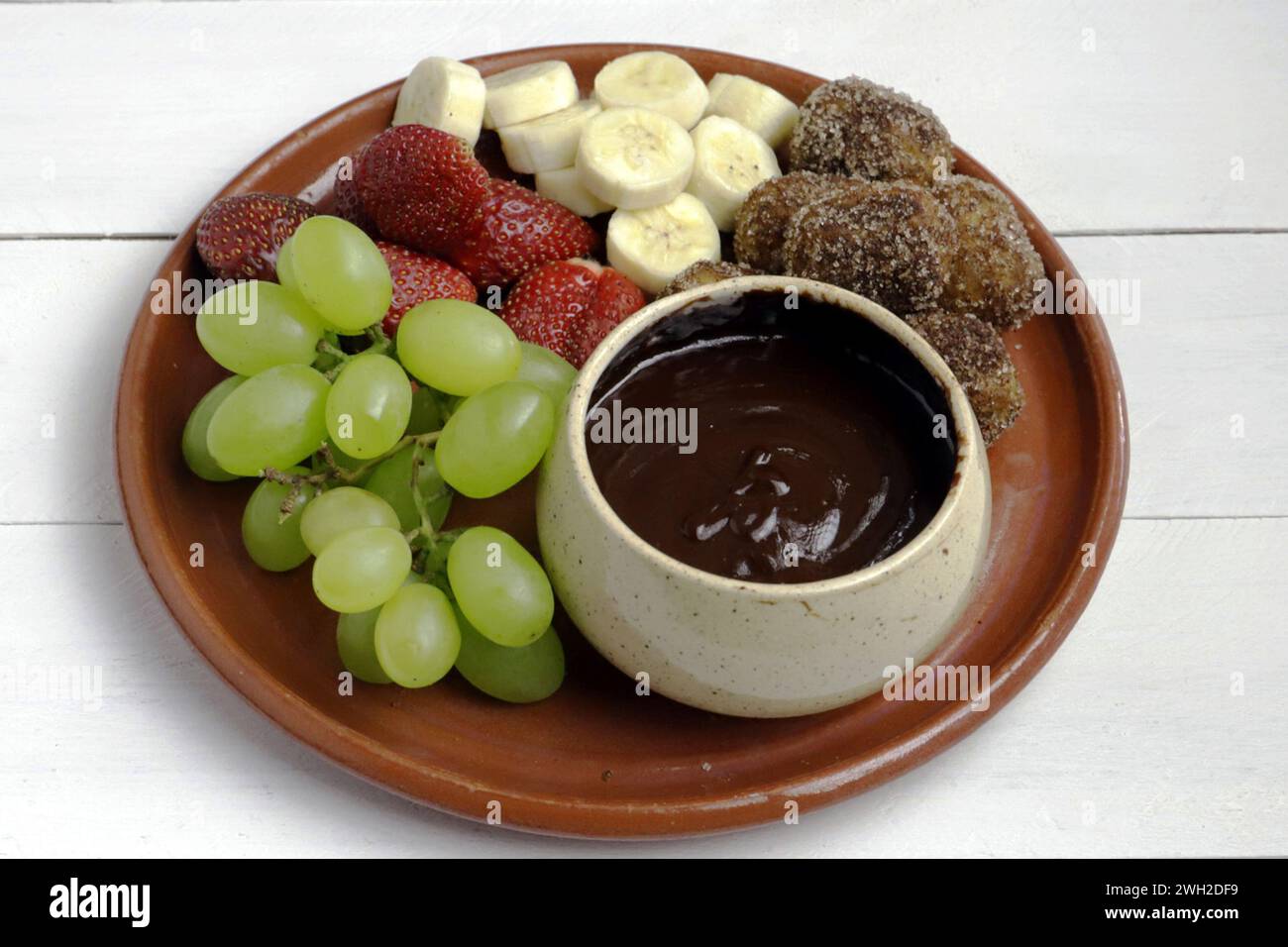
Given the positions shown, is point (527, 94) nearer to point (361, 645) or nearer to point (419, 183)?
point (419, 183)

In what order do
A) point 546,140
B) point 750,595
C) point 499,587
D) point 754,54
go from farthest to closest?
point 754,54 < point 546,140 < point 499,587 < point 750,595

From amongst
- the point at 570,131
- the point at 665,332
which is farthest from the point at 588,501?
the point at 570,131

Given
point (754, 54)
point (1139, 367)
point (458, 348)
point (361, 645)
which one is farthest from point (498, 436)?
point (754, 54)

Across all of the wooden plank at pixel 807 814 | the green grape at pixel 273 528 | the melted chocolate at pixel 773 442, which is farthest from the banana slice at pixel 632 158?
the wooden plank at pixel 807 814

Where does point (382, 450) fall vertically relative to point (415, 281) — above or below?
below

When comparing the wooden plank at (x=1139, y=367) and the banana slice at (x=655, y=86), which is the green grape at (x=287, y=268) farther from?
the banana slice at (x=655, y=86)

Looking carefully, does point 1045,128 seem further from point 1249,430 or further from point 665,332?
point 665,332

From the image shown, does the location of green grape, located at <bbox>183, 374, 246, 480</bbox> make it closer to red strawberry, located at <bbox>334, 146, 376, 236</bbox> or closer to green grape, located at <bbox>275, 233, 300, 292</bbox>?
green grape, located at <bbox>275, 233, 300, 292</bbox>
